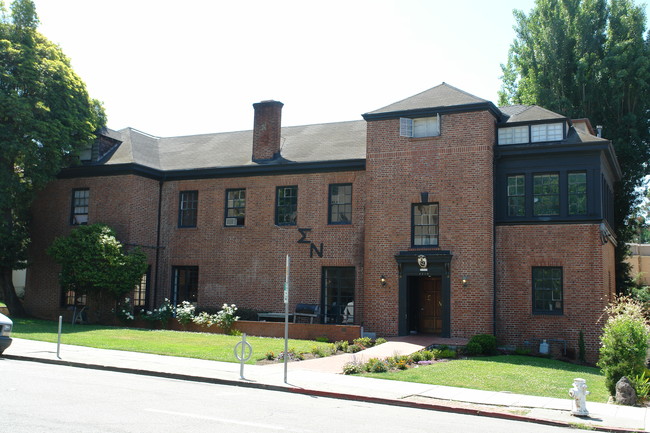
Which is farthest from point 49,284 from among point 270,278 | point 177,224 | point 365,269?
point 365,269

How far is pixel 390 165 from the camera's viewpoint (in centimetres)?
2348

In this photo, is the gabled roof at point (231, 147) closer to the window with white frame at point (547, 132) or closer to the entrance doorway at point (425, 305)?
the entrance doorway at point (425, 305)

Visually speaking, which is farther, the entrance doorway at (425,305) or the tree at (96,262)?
the tree at (96,262)

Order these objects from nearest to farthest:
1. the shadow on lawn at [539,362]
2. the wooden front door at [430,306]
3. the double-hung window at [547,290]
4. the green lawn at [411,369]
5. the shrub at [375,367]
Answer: the green lawn at [411,369]
the shrub at [375,367]
the shadow on lawn at [539,362]
the double-hung window at [547,290]
the wooden front door at [430,306]

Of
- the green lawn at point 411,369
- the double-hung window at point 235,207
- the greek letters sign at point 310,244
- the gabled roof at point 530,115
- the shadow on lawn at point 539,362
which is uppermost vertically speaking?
the gabled roof at point 530,115

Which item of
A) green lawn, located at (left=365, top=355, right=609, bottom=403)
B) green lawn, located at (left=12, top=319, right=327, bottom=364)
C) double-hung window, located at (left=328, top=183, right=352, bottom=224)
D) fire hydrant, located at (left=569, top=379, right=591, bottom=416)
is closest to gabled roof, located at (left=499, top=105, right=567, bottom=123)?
double-hung window, located at (left=328, top=183, right=352, bottom=224)

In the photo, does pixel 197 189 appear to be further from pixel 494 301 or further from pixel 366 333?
pixel 494 301

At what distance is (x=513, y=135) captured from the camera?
23188 mm

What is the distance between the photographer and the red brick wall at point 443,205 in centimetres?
2191

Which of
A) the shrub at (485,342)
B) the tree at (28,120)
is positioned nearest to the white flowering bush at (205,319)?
the tree at (28,120)

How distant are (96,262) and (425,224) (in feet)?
41.6

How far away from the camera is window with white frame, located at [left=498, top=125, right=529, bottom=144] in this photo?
23.1 m

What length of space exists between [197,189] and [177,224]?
1.76m

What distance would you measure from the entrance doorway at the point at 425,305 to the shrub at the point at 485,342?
2916mm
